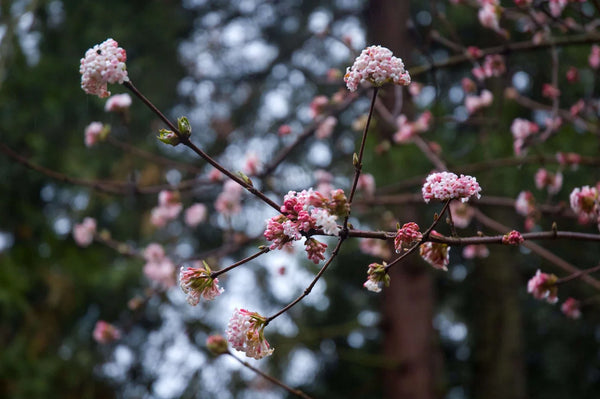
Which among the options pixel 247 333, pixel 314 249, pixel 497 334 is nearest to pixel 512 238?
pixel 314 249

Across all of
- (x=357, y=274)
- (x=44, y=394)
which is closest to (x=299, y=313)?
(x=357, y=274)

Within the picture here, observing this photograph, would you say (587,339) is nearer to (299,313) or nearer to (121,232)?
(299,313)

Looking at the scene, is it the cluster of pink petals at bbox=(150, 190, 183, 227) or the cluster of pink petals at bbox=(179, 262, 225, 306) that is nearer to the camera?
the cluster of pink petals at bbox=(179, 262, 225, 306)

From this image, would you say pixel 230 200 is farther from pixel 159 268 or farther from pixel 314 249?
pixel 314 249

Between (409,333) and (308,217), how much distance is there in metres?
2.97

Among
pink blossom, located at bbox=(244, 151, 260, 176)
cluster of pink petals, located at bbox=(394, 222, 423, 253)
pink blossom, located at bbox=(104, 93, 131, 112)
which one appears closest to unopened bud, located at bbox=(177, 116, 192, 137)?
cluster of pink petals, located at bbox=(394, 222, 423, 253)

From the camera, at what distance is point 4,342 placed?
4.16 m

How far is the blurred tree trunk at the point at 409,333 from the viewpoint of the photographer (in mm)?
3664

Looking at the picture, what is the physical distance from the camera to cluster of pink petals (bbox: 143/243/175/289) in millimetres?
2779

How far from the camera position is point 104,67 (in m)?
1.12

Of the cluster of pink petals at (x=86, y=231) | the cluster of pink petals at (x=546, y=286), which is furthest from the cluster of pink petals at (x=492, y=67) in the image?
the cluster of pink petals at (x=86, y=231)

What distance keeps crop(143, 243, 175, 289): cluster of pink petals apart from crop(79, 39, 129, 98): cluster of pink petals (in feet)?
5.68

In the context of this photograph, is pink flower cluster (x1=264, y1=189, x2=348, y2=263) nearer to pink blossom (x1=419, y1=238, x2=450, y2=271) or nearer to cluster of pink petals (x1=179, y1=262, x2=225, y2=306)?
cluster of pink petals (x1=179, y1=262, x2=225, y2=306)

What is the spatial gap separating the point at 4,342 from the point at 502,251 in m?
3.92
